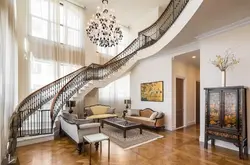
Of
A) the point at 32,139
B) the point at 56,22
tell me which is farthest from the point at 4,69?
the point at 56,22

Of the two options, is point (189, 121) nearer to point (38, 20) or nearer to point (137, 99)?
point (137, 99)

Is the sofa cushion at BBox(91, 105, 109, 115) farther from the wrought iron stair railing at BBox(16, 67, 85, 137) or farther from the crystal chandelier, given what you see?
the crystal chandelier

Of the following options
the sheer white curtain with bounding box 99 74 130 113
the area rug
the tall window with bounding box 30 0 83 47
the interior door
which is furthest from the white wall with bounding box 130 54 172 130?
the tall window with bounding box 30 0 83 47

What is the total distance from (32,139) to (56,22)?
17.6 feet

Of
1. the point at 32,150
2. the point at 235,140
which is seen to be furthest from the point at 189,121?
the point at 32,150

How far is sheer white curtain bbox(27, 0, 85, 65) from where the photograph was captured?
6438mm

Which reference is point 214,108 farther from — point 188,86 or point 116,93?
point 116,93

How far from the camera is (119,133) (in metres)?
5.50

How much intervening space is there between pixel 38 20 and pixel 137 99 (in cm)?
613

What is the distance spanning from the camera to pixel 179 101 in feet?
22.2

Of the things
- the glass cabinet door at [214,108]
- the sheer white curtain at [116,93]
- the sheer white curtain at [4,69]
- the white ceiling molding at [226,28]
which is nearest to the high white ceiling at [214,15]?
the white ceiling molding at [226,28]

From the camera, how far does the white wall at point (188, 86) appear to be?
6463mm

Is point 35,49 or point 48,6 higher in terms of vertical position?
point 48,6

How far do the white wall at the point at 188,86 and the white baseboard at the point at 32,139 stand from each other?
191 inches
